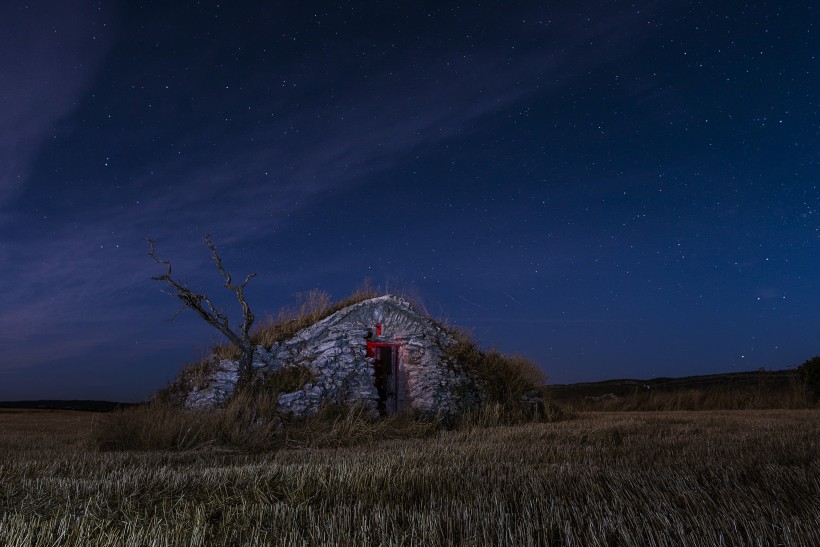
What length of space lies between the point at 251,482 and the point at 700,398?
20477mm

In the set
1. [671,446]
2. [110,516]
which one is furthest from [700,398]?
[110,516]

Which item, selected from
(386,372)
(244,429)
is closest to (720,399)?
(386,372)

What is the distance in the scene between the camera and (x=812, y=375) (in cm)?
2000

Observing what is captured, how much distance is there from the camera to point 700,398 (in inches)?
841

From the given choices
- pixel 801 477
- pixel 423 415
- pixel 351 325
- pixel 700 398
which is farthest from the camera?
pixel 700 398

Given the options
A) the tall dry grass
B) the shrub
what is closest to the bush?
the tall dry grass

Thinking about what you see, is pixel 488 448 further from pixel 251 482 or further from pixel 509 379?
pixel 509 379

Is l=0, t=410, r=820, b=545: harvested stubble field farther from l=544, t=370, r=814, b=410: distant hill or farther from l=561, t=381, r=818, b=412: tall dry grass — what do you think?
l=561, t=381, r=818, b=412: tall dry grass

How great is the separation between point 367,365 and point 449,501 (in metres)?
10.7

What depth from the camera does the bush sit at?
1977 cm

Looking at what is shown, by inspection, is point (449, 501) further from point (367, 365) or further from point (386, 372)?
point (386, 372)

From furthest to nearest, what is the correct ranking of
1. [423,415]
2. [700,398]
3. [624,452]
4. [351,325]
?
[700,398], [351,325], [423,415], [624,452]

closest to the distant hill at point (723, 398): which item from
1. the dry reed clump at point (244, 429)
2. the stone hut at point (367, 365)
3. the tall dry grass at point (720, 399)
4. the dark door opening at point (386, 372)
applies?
the tall dry grass at point (720, 399)

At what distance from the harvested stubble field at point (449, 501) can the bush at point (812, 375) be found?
15.0m
